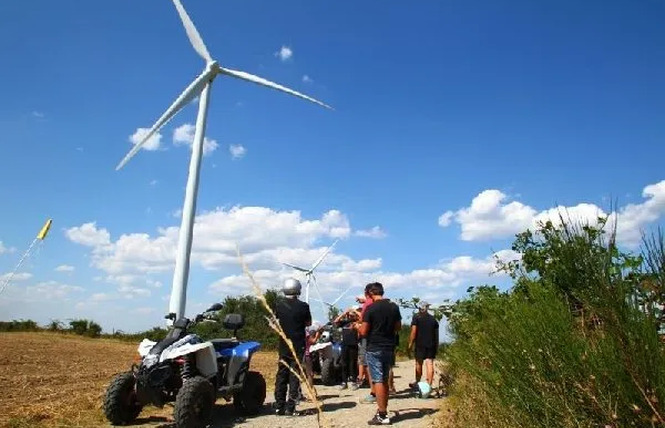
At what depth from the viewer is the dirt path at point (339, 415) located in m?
8.15

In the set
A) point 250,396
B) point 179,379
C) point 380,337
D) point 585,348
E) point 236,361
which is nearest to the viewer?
point 585,348

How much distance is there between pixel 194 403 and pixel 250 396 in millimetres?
2321

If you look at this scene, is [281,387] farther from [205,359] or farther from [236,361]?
[205,359]

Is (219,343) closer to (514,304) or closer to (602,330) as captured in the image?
(514,304)

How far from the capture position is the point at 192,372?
312 inches

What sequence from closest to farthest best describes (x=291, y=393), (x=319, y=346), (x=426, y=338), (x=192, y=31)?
(x=291, y=393) → (x=426, y=338) → (x=319, y=346) → (x=192, y=31)

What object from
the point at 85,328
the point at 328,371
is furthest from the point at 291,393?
the point at 85,328

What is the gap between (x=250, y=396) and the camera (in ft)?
30.9

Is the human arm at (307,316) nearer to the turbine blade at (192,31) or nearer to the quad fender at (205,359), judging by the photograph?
the quad fender at (205,359)

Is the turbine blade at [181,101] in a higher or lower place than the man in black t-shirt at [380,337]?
higher

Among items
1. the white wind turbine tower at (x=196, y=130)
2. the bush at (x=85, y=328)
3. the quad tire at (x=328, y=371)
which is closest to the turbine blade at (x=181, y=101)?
the white wind turbine tower at (x=196, y=130)

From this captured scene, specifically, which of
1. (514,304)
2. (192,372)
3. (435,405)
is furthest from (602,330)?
(435,405)

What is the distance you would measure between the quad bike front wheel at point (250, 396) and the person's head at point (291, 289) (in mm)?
1530

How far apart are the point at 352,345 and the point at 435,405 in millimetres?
4114
